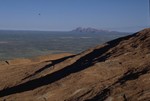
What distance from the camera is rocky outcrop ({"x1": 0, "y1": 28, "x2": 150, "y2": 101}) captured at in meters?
13.9

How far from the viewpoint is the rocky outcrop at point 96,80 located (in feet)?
45.6

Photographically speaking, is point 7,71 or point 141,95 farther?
point 7,71

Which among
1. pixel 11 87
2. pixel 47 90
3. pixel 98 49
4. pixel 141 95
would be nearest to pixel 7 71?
pixel 11 87

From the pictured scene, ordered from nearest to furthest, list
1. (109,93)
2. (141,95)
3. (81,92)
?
(141,95), (109,93), (81,92)

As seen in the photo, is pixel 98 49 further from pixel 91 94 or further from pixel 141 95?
pixel 141 95

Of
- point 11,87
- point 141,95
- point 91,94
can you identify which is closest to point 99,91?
point 91,94

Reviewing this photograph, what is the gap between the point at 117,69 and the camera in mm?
16953

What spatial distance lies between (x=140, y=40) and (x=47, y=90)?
819 cm

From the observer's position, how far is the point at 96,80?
16.1 metres

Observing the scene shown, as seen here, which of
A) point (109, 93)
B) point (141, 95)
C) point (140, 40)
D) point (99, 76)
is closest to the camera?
point (141, 95)

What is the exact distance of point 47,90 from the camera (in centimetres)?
1556

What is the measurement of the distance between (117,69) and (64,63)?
567 cm

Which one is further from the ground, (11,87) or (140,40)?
(140,40)

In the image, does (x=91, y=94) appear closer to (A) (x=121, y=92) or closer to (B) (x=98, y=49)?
(A) (x=121, y=92)
